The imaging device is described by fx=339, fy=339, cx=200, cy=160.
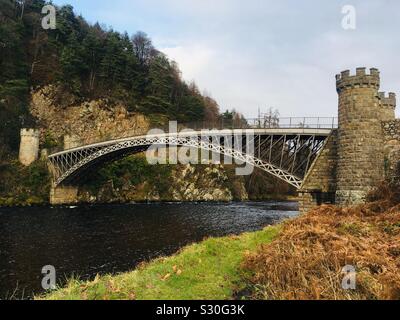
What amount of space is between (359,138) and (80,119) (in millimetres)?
56788

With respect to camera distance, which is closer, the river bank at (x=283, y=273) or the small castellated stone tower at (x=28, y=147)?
the river bank at (x=283, y=273)

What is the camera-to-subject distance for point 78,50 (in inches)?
2886

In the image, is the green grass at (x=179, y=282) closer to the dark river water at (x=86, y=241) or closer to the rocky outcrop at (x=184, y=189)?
the dark river water at (x=86, y=241)

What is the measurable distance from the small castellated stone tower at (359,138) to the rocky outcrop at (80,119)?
4518 centimetres

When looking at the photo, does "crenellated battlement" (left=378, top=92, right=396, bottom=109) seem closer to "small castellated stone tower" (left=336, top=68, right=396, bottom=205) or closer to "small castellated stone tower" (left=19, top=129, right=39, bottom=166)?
"small castellated stone tower" (left=336, top=68, right=396, bottom=205)

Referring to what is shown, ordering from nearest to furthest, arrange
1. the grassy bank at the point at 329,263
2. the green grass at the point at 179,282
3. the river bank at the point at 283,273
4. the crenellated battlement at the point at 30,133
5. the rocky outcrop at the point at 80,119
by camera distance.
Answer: the grassy bank at the point at 329,263
the river bank at the point at 283,273
the green grass at the point at 179,282
the crenellated battlement at the point at 30,133
the rocky outcrop at the point at 80,119

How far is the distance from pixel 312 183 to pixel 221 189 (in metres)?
46.4

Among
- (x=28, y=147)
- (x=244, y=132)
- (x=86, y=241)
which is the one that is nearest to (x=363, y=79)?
(x=244, y=132)

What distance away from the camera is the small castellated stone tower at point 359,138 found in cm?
2188

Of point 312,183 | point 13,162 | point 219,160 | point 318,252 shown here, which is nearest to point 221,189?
point 219,160

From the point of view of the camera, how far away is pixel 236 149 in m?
35.6

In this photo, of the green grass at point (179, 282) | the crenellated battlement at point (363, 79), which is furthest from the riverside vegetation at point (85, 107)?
the green grass at point (179, 282)

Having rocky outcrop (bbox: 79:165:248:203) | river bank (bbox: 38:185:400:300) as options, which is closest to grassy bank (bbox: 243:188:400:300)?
river bank (bbox: 38:185:400:300)
